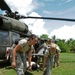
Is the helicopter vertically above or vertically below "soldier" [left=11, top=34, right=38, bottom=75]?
above

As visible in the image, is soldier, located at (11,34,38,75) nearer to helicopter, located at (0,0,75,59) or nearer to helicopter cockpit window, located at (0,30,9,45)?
helicopter, located at (0,0,75,59)

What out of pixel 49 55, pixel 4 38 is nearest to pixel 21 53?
pixel 49 55

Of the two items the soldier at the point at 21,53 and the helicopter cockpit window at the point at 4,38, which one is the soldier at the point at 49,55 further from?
the helicopter cockpit window at the point at 4,38

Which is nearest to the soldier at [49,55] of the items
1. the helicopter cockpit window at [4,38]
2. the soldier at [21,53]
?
the soldier at [21,53]

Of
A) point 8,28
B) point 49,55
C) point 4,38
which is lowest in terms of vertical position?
point 49,55

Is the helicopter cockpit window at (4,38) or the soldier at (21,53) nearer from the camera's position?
the soldier at (21,53)

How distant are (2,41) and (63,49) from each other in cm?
7556

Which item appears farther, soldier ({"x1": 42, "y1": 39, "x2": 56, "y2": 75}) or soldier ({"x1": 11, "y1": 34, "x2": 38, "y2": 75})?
soldier ({"x1": 42, "y1": 39, "x2": 56, "y2": 75})

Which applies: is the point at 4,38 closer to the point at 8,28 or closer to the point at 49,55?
the point at 8,28

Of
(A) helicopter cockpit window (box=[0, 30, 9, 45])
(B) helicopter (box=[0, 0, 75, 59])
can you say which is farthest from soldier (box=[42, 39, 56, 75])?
(A) helicopter cockpit window (box=[0, 30, 9, 45])

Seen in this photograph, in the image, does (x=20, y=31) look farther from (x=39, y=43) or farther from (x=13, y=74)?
(x=13, y=74)

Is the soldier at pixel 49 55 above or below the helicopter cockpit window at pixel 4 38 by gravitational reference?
below

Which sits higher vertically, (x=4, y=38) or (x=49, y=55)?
(x=4, y=38)

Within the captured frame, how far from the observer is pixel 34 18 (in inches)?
624
